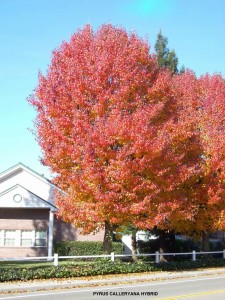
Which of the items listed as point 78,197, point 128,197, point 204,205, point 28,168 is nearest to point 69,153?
point 78,197

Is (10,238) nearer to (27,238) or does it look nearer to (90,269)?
(27,238)

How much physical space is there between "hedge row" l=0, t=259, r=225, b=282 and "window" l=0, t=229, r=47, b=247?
10577 millimetres

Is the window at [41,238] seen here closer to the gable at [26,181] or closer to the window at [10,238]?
the window at [10,238]

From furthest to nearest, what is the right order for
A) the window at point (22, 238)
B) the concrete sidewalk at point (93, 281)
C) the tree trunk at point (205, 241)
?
the window at point (22, 238)
the tree trunk at point (205, 241)
the concrete sidewalk at point (93, 281)

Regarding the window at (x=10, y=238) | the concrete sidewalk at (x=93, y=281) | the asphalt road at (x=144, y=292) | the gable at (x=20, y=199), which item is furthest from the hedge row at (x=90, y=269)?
the window at (x=10, y=238)

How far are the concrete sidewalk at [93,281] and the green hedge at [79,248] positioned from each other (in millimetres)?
9437

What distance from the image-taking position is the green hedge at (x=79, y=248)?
29.8 m

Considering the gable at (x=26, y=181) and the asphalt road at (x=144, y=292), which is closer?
the asphalt road at (x=144, y=292)

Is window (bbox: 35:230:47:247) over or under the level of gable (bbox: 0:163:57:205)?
under

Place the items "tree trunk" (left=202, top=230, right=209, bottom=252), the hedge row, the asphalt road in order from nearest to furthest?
the asphalt road
the hedge row
"tree trunk" (left=202, top=230, right=209, bottom=252)

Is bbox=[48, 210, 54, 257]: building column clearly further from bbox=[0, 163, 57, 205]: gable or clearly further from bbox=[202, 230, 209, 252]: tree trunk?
bbox=[202, 230, 209, 252]: tree trunk

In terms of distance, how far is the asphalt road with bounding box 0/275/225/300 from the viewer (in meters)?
13.1

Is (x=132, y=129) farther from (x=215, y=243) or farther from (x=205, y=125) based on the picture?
(x=215, y=243)

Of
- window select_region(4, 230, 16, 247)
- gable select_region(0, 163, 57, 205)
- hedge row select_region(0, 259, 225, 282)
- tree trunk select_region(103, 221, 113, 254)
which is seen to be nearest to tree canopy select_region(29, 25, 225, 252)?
tree trunk select_region(103, 221, 113, 254)
